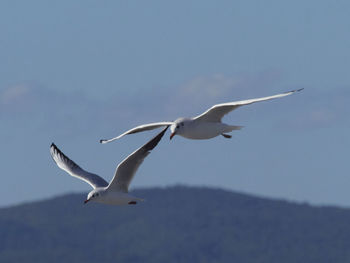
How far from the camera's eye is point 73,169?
47.0 meters

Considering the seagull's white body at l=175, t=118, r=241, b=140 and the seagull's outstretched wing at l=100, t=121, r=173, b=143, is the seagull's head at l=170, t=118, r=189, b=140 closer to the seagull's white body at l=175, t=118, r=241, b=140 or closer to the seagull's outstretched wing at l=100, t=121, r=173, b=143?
the seagull's white body at l=175, t=118, r=241, b=140

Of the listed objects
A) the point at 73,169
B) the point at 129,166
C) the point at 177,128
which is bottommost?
the point at 73,169

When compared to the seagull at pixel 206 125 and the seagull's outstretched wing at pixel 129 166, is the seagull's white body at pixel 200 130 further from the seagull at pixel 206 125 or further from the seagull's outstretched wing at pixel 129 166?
the seagull's outstretched wing at pixel 129 166

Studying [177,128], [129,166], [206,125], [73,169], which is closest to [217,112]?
[206,125]

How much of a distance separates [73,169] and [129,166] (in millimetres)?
6879

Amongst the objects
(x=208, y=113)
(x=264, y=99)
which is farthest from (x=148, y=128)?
(x=264, y=99)

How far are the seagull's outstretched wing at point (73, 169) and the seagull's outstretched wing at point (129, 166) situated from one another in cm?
295

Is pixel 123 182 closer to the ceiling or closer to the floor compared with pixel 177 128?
closer to the floor

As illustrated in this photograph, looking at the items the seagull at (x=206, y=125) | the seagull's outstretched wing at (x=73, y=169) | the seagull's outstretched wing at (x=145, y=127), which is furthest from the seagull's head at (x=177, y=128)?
the seagull's outstretched wing at (x=73, y=169)

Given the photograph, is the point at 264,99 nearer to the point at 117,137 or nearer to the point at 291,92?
the point at 291,92

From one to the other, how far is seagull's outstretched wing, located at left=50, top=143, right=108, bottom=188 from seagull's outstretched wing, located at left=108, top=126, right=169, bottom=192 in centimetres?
295

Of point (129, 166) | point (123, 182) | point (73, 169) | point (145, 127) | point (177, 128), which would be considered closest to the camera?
point (177, 128)

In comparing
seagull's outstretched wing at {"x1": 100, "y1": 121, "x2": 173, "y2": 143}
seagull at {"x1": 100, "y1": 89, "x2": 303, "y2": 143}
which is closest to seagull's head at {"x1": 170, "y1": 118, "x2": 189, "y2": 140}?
seagull at {"x1": 100, "y1": 89, "x2": 303, "y2": 143}

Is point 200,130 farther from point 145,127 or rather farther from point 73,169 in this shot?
point 73,169
